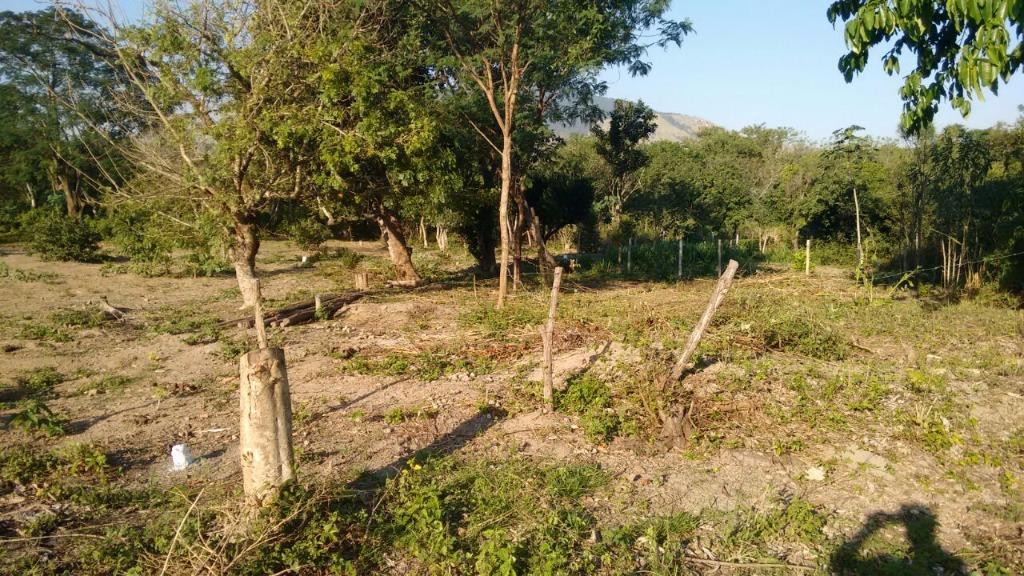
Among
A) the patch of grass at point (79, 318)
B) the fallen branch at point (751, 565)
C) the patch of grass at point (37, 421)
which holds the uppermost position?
the patch of grass at point (79, 318)

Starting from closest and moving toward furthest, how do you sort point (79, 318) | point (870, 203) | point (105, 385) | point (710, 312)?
point (710, 312), point (105, 385), point (79, 318), point (870, 203)

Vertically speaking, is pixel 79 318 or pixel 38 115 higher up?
pixel 38 115

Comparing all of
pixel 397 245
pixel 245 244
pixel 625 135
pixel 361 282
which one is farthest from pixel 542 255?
pixel 625 135

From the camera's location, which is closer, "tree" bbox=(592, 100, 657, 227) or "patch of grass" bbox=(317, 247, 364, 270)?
"patch of grass" bbox=(317, 247, 364, 270)

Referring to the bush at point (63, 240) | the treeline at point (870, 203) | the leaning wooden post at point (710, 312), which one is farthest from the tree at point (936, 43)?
the bush at point (63, 240)

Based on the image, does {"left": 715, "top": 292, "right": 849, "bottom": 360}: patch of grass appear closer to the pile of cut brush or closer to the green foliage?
the pile of cut brush

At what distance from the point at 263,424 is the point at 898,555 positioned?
386cm

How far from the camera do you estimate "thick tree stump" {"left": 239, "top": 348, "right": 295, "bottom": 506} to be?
12.1 feet

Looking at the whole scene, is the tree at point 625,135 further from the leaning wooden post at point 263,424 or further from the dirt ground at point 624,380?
the leaning wooden post at point 263,424

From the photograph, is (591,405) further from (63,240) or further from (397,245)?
(63,240)

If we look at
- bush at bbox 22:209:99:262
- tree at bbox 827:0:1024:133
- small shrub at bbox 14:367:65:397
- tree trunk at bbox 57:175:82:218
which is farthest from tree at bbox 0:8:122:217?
tree at bbox 827:0:1024:133

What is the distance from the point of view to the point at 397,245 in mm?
14141

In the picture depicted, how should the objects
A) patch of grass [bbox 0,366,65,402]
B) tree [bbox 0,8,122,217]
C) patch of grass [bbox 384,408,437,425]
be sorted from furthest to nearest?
1. tree [bbox 0,8,122,217]
2. patch of grass [bbox 0,366,65,402]
3. patch of grass [bbox 384,408,437,425]

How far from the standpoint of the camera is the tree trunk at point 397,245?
536 inches
